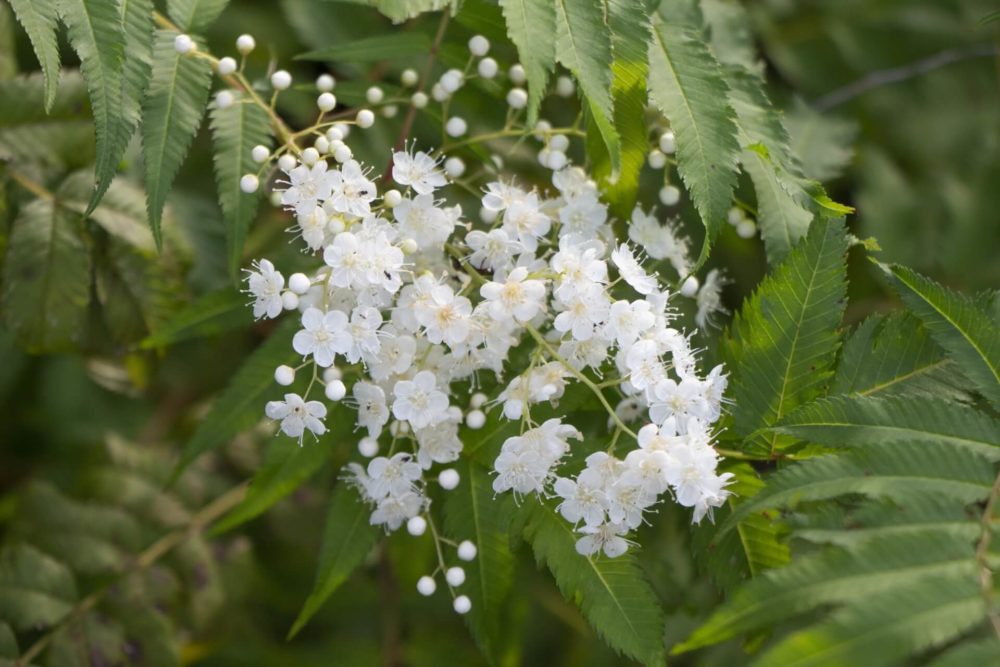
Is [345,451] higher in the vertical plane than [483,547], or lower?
lower

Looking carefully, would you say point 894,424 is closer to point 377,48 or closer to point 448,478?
point 448,478

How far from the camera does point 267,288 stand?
207cm

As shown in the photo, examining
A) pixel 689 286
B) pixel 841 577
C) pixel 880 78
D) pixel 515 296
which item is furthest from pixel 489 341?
A: pixel 880 78

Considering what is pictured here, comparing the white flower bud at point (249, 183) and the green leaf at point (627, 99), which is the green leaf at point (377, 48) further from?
the green leaf at point (627, 99)

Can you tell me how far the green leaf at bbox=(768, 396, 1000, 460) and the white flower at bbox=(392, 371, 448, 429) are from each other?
72cm

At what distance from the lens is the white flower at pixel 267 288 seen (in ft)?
6.73

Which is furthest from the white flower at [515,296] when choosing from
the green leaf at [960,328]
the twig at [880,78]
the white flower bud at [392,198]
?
the twig at [880,78]

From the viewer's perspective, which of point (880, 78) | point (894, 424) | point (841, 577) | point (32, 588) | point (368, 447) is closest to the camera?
point (841, 577)

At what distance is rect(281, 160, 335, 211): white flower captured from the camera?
202 centimetres

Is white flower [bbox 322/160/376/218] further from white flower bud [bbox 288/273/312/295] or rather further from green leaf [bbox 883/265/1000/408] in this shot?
green leaf [bbox 883/265/1000/408]

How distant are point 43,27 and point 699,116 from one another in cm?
142

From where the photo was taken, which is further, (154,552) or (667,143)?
(154,552)

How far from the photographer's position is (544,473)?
194cm

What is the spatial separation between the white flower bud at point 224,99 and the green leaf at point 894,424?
152cm
